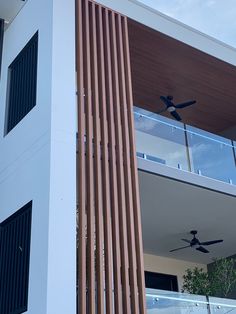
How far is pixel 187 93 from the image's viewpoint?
1318 cm

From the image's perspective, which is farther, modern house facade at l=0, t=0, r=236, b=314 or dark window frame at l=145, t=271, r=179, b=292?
dark window frame at l=145, t=271, r=179, b=292

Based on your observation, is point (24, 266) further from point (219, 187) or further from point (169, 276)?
point (169, 276)

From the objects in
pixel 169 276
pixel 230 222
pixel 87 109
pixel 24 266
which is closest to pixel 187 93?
pixel 230 222

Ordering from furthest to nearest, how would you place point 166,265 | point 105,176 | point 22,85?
1. point 166,265
2. point 22,85
3. point 105,176

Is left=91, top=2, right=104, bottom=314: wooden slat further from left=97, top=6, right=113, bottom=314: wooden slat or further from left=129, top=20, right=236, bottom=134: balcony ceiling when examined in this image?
left=129, top=20, right=236, bottom=134: balcony ceiling

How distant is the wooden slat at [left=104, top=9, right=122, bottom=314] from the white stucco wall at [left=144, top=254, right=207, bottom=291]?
16.5 ft

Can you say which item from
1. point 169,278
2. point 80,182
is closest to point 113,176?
point 80,182

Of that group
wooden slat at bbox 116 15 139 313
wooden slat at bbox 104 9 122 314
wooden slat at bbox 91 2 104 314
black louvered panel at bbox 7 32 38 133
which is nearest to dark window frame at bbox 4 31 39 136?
black louvered panel at bbox 7 32 38 133

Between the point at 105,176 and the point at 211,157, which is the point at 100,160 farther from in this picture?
the point at 211,157

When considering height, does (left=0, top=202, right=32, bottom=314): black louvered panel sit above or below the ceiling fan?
below

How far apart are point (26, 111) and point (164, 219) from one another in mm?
3813

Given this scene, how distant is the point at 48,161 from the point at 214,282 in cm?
519

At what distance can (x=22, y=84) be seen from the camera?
9430mm

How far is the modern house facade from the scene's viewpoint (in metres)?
7.29
